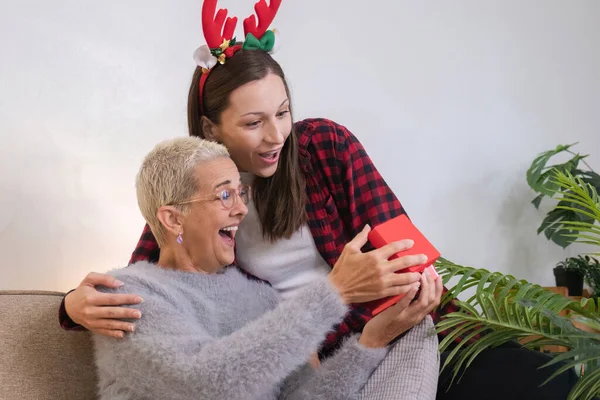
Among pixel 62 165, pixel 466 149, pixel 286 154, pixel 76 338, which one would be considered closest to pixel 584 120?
pixel 466 149

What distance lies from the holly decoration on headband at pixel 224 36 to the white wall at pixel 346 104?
778 millimetres

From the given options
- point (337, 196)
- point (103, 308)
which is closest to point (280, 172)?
point (337, 196)

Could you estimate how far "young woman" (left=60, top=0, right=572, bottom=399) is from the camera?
5.20 ft

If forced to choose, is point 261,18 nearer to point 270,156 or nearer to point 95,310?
point 270,156

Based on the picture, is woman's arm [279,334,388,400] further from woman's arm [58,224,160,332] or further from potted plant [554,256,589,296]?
potted plant [554,256,589,296]

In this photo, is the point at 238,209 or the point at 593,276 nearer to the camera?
the point at 238,209

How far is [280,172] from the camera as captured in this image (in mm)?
1680

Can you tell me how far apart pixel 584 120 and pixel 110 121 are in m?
2.28

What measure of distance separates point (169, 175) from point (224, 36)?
469 millimetres

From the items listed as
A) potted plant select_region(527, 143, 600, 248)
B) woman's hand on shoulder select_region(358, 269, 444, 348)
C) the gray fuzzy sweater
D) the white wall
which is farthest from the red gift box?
potted plant select_region(527, 143, 600, 248)

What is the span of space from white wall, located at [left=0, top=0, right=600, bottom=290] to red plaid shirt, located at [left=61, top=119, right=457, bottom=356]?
67 cm

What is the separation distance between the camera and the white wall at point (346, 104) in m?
2.19

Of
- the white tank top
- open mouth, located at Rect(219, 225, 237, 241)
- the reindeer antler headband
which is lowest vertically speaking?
the white tank top

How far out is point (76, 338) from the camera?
4.95 ft
